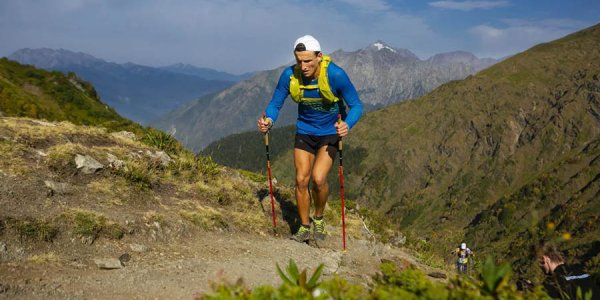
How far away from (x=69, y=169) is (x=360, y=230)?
264 inches

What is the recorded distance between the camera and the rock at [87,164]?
892 cm

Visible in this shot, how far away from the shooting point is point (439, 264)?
1081 centimetres

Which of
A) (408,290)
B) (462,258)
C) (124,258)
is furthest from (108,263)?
(462,258)

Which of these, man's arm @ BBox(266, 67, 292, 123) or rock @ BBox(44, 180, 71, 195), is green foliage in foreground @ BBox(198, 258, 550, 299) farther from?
rock @ BBox(44, 180, 71, 195)

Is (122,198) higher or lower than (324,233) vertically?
higher

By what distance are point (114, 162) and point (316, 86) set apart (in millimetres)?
4687

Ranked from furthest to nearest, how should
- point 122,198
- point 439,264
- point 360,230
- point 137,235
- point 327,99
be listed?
point 360,230
point 439,264
point 122,198
point 327,99
point 137,235

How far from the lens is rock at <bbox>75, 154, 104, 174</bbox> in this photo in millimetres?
8922

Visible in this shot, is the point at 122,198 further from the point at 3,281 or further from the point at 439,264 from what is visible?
the point at 439,264

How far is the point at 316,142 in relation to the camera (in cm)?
839

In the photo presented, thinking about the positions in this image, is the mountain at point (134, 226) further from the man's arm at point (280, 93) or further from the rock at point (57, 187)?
the man's arm at point (280, 93)

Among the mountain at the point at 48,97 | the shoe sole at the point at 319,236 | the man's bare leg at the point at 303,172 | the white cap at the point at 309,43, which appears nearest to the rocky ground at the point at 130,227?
the shoe sole at the point at 319,236

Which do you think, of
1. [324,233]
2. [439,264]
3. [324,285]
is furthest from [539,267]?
[439,264]

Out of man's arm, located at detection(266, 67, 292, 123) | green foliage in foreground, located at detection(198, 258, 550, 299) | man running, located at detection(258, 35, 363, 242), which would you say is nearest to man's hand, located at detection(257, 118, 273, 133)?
man running, located at detection(258, 35, 363, 242)
